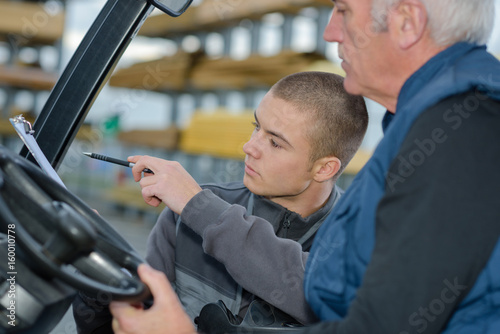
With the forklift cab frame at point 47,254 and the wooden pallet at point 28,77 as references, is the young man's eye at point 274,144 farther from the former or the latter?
the wooden pallet at point 28,77

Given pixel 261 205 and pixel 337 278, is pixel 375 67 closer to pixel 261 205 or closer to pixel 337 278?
pixel 337 278

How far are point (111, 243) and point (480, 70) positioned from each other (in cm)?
67

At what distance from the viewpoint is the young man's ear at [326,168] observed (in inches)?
65.8

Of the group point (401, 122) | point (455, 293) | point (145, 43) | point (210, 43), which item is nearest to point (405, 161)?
point (401, 122)

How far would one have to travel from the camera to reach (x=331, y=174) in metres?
1.68

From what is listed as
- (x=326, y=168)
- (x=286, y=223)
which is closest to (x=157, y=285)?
(x=286, y=223)

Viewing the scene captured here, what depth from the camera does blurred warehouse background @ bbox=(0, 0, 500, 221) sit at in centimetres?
599

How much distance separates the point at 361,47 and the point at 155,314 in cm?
56

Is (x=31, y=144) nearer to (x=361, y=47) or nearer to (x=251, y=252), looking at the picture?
(x=251, y=252)

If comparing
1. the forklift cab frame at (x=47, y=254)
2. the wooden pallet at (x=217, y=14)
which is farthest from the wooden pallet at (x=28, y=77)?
the forklift cab frame at (x=47, y=254)

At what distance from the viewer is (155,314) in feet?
3.19

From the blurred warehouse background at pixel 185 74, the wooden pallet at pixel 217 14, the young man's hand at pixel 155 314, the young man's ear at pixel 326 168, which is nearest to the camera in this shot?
the young man's hand at pixel 155 314

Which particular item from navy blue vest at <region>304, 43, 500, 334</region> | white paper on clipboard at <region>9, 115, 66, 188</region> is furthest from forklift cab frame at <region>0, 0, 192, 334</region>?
navy blue vest at <region>304, 43, 500, 334</region>

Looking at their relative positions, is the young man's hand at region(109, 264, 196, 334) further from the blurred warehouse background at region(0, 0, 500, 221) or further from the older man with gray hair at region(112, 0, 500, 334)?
the blurred warehouse background at region(0, 0, 500, 221)
